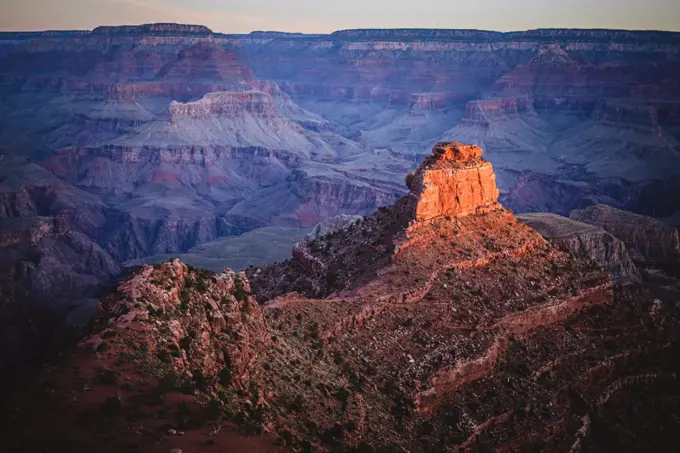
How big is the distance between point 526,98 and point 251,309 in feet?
559

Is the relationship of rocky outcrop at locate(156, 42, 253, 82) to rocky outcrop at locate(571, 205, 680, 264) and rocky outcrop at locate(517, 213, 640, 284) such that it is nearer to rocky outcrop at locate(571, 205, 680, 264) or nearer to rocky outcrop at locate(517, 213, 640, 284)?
rocky outcrop at locate(571, 205, 680, 264)

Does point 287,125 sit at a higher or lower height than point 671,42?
lower

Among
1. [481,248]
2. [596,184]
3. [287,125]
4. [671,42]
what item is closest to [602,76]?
[671,42]

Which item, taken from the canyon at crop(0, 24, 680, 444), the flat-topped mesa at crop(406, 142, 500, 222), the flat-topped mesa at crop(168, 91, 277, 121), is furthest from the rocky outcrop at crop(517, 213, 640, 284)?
the flat-topped mesa at crop(168, 91, 277, 121)

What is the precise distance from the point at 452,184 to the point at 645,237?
170 feet

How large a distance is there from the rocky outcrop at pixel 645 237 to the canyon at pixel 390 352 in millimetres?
40061

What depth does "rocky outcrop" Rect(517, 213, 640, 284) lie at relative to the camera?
69562 millimetres

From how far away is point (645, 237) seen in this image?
82500mm

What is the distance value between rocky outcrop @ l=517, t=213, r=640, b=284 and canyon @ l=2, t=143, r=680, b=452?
26182 millimetres

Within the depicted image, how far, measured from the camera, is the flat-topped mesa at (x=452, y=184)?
3716cm

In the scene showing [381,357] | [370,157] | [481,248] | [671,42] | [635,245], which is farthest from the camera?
[671,42]

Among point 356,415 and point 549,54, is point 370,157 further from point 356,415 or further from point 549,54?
point 356,415

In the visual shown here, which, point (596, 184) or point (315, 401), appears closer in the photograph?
point (315, 401)

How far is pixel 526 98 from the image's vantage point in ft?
614
